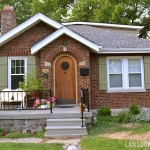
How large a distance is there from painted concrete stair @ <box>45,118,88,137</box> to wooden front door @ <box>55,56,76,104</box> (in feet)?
10.8

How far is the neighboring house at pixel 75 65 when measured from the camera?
1254cm

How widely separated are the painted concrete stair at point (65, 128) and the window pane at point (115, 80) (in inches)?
165

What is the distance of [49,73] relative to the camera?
12.6m

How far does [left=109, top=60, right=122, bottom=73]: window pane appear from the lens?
1317 cm

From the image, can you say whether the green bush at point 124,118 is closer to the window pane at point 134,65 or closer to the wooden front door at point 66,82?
the wooden front door at point 66,82

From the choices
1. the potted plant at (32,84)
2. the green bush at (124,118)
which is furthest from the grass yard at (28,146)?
the potted plant at (32,84)

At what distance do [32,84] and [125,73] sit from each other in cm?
437

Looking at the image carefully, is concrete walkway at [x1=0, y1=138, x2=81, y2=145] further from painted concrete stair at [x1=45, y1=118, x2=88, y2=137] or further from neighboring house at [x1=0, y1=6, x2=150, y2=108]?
neighboring house at [x1=0, y1=6, x2=150, y2=108]

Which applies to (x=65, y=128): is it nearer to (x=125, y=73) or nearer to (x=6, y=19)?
(x=125, y=73)

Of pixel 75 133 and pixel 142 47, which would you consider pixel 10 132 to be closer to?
pixel 75 133

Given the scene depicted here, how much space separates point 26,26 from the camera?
12.7 m

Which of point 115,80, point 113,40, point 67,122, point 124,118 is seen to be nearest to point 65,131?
point 67,122

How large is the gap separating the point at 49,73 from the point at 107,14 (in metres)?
15.6

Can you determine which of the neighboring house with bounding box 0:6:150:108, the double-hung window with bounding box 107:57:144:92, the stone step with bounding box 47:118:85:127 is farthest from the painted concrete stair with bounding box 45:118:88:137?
the double-hung window with bounding box 107:57:144:92
